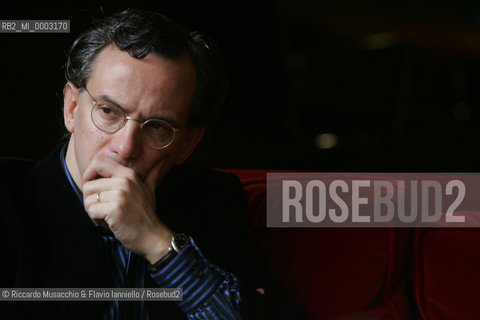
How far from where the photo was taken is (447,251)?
5.14 ft

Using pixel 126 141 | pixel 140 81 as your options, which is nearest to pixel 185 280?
pixel 126 141

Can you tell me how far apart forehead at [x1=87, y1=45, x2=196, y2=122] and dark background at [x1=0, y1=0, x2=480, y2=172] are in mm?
1173

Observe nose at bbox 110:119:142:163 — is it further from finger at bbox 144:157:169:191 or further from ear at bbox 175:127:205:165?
ear at bbox 175:127:205:165

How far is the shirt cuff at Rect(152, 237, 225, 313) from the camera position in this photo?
1280mm

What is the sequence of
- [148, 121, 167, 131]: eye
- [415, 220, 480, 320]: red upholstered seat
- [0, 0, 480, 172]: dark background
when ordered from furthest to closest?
[0, 0, 480, 172]: dark background, [415, 220, 480, 320]: red upholstered seat, [148, 121, 167, 131]: eye

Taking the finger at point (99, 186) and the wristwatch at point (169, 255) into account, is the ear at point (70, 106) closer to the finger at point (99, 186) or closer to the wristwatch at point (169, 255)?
the finger at point (99, 186)

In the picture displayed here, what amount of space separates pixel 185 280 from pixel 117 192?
251mm

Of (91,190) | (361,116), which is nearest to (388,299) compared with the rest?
(91,190)

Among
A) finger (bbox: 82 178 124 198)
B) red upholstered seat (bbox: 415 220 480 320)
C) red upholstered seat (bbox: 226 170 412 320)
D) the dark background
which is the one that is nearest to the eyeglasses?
finger (bbox: 82 178 124 198)

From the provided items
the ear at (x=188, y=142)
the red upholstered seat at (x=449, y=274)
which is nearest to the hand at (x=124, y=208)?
the ear at (x=188, y=142)

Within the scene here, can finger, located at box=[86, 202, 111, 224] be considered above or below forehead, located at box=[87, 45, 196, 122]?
below

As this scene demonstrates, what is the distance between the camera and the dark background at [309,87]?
95.4 inches

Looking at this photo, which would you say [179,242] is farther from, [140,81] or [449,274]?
[449,274]

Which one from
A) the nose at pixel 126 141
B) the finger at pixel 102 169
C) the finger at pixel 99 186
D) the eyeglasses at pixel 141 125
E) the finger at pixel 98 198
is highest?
the eyeglasses at pixel 141 125
